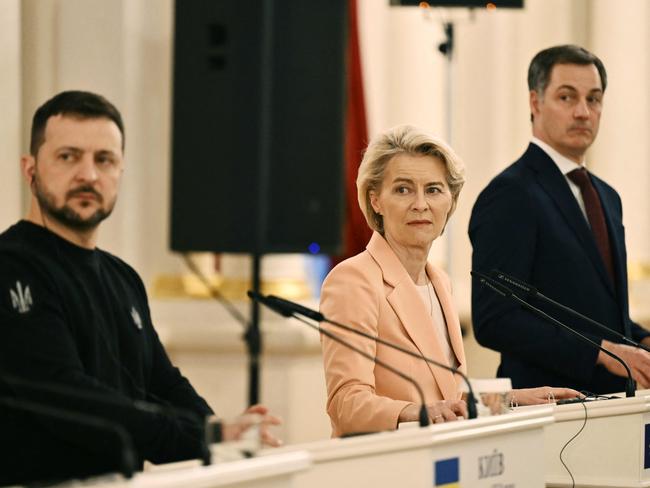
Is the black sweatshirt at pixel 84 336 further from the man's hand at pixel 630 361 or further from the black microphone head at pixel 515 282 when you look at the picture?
the man's hand at pixel 630 361

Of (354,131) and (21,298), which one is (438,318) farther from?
(354,131)

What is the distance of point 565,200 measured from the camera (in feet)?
13.2

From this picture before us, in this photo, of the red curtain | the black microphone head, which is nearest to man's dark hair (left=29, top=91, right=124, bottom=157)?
the black microphone head

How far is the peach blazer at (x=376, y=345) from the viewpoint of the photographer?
10.2 ft

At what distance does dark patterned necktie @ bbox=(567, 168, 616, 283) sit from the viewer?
4.06 metres

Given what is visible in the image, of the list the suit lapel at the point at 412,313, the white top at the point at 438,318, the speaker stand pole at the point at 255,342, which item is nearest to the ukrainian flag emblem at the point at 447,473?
the suit lapel at the point at 412,313

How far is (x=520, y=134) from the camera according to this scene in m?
8.45

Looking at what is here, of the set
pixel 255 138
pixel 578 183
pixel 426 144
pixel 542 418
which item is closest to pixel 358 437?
pixel 542 418

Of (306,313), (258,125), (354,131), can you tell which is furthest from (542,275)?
(354,131)

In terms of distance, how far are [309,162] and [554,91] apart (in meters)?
1.51

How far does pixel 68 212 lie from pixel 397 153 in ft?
3.01

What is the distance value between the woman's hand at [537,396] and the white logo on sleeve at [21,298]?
4.11 ft

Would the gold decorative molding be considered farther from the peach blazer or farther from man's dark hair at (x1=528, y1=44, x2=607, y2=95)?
the peach blazer

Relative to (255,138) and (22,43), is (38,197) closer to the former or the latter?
(255,138)
